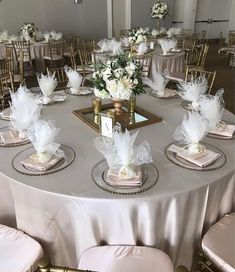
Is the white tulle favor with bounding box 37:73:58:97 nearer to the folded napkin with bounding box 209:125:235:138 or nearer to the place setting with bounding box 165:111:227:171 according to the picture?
the place setting with bounding box 165:111:227:171

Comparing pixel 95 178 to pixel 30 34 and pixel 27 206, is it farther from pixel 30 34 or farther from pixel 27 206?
pixel 30 34

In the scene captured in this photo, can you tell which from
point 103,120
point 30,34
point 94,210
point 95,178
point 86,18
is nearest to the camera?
point 94,210

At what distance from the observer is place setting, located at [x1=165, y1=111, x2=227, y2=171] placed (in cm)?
153

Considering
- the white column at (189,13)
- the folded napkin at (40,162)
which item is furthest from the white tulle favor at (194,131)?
the white column at (189,13)

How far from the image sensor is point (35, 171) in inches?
58.9

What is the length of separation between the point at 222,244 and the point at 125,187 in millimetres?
554

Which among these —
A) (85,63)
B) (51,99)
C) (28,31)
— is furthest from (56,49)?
(51,99)

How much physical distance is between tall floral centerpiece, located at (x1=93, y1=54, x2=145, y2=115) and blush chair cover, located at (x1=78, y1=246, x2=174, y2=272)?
981mm

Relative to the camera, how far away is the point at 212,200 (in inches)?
58.2

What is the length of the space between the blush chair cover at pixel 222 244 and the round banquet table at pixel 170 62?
3364 mm

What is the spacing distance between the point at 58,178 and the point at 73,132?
0.54 m

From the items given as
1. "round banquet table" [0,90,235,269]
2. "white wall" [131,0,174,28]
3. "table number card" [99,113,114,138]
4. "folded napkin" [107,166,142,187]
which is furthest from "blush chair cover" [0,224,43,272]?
"white wall" [131,0,174,28]

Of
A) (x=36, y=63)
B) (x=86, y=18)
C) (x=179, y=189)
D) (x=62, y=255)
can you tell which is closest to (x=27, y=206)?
(x=62, y=255)

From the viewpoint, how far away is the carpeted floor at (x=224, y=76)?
15.6 ft
